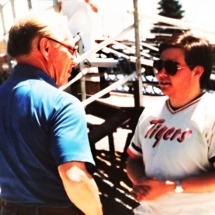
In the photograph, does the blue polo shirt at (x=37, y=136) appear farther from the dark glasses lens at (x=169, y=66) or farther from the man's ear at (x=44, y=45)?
the dark glasses lens at (x=169, y=66)

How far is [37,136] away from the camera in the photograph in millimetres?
1464

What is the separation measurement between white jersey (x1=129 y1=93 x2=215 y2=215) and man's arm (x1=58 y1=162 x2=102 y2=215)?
1.57ft

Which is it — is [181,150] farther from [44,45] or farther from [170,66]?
[44,45]

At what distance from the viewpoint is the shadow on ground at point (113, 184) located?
3973 mm

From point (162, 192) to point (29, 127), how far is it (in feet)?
2.39

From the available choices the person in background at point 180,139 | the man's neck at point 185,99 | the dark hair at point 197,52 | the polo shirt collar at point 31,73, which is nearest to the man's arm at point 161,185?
the person in background at point 180,139

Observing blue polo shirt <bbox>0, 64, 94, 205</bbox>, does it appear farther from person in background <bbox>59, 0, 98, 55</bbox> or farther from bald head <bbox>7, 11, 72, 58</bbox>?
person in background <bbox>59, 0, 98, 55</bbox>

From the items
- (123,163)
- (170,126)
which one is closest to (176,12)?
(123,163)

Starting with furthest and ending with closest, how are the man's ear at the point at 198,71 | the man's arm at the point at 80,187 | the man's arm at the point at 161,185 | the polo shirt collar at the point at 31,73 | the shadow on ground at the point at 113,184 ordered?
the shadow on ground at the point at 113,184
the man's ear at the point at 198,71
the man's arm at the point at 161,185
the polo shirt collar at the point at 31,73
the man's arm at the point at 80,187

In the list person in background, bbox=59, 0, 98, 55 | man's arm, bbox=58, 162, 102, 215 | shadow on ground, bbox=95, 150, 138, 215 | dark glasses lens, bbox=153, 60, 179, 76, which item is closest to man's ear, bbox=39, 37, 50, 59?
man's arm, bbox=58, 162, 102, 215

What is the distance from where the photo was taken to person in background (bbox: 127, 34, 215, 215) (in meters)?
1.84

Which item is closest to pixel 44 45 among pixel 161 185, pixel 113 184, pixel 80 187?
pixel 80 187

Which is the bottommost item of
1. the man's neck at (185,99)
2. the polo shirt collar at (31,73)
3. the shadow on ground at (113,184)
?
the shadow on ground at (113,184)

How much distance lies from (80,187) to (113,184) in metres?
3.14
